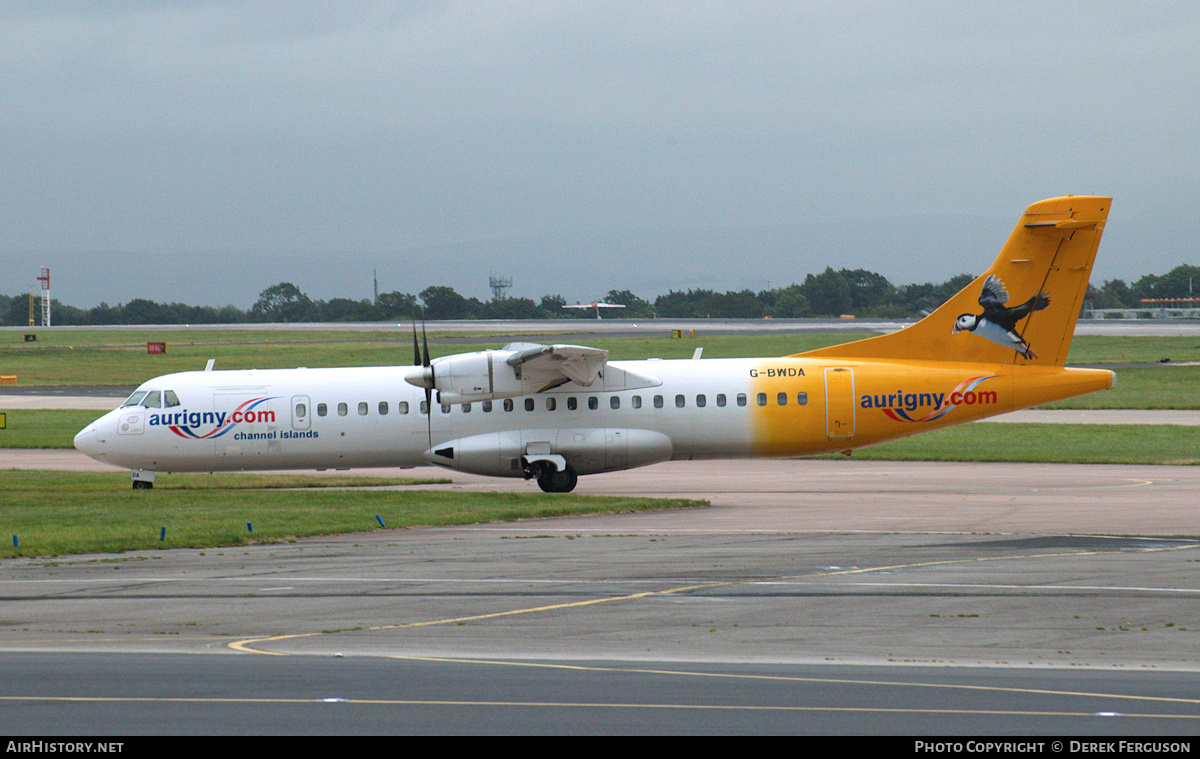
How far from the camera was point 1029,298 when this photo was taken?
84.8 feet

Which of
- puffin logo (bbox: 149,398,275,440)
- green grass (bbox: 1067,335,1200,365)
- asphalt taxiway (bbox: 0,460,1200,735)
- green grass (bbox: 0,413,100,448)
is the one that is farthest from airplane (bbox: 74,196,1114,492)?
green grass (bbox: 1067,335,1200,365)

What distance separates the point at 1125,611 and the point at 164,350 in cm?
8268

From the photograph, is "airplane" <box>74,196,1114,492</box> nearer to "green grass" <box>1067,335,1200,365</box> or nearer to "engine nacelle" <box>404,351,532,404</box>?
→ "engine nacelle" <box>404,351,532,404</box>

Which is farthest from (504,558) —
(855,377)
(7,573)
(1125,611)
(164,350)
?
(164,350)

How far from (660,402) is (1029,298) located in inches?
345

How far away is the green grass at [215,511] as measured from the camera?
1875 centimetres

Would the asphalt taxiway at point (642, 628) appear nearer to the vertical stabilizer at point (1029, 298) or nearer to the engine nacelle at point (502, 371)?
the engine nacelle at point (502, 371)

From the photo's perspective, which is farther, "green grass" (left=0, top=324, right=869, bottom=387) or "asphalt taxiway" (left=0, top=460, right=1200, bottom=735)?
"green grass" (left=0, top=324, right=869, bottom=387)

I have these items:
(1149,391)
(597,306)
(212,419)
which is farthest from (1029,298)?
(597,306)

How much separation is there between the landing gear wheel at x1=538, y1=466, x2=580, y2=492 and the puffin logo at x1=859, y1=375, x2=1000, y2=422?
683 centimetres

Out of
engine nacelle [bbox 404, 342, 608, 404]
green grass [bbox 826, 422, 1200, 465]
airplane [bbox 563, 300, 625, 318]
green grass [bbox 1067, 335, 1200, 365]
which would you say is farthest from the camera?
airplane [bbox 563, 300, 625, 318]

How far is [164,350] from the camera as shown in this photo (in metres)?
85.5

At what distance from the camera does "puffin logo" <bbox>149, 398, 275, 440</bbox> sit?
26312mm
